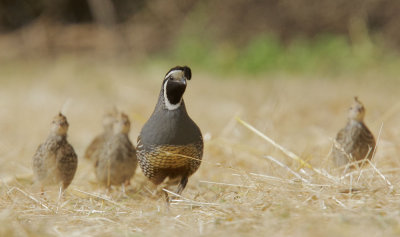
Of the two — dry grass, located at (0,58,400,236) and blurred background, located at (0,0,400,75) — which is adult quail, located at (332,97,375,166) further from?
blurred background, located at (0,0,400,75)

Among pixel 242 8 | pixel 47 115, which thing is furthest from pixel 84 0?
pixel 47 115

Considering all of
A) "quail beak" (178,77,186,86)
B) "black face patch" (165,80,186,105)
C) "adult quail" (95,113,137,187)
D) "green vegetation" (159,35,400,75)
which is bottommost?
"adult quail" (95,113,137,187)

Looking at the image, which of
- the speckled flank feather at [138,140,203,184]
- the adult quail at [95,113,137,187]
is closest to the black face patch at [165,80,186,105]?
the speckled flank feather at [138,140,203,184]

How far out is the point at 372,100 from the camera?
816 centimetres

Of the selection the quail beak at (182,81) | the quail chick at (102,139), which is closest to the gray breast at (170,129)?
the quail beak at (182,81)

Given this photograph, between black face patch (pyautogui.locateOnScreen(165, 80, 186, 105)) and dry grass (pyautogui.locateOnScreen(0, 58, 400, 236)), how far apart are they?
53 cm

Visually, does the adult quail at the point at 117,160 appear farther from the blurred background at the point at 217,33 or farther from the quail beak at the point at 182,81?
the blurred background at the point at 217,33

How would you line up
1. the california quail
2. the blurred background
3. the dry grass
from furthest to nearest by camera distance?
1. the blurred background
2. the california quail
3. the dry grass

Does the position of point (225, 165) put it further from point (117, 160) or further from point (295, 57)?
point (295, 57)

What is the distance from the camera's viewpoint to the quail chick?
16.5ft

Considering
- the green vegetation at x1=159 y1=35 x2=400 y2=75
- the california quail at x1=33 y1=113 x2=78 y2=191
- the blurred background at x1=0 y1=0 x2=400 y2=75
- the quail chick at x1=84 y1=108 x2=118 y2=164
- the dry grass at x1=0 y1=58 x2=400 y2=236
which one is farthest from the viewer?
the blurred background at x1=0 y1=0 x2=400 y2=75

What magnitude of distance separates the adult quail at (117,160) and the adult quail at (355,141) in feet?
5.51

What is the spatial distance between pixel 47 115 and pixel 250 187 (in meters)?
5.09

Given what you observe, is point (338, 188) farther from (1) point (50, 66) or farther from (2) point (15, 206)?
(1) point (50, 66)
